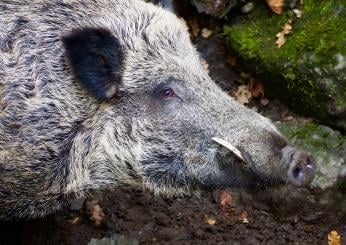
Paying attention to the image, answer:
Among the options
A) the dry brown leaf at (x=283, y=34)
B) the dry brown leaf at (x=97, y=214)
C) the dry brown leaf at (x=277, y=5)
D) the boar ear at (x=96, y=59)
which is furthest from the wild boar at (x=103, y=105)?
the dry brown leaf at (x=277, y=5)

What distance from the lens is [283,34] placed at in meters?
5.68

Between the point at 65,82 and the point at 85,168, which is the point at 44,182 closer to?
the point at 85,168

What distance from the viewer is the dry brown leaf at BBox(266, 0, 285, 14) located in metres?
5.81

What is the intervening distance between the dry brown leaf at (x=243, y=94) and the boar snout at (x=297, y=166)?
236 cm

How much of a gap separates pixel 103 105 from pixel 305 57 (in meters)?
2.07

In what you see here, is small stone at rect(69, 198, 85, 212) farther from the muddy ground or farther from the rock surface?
the rock surface

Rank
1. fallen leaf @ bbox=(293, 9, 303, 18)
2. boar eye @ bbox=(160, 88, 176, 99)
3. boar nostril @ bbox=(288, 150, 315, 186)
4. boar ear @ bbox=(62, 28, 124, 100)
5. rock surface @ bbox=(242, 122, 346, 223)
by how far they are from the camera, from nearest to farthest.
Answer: boar nostril @ bbox=(288, 150, 315, 186), boar ear @ bbox=(62, 28, 124, 100), boar eye @ bbox=(160, 88, 176, 99), rock surface @ bbox=(242, 122, 346, 223), fallen leaf @ bbox=(293, 9, 303, 18)

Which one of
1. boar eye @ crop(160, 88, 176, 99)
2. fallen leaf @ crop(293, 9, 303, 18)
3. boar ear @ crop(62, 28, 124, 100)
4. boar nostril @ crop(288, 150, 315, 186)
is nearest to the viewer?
boar nostril @ crop(288, 150, 315, 186)

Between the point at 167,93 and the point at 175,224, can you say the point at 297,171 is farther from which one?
the point at 175,224

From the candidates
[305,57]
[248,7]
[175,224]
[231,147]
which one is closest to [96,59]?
[231,147]

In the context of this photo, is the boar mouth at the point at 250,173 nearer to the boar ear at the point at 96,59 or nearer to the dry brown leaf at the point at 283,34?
the boar ear at the point at 96,59

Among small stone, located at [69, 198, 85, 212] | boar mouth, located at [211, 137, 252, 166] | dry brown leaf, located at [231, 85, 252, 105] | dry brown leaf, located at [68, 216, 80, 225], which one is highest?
boar mouth, located at [211, 137, 252, 166]

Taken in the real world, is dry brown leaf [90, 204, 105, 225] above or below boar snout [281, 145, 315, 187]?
below

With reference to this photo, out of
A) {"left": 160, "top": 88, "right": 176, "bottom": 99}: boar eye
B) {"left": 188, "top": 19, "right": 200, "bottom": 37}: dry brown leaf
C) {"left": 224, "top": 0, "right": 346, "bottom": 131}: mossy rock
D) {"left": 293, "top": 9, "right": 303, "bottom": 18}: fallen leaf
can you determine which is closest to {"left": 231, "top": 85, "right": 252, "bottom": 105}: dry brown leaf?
{"left": 224, "top": 0, "right": 346, "bottom": 131}: mossy rock
